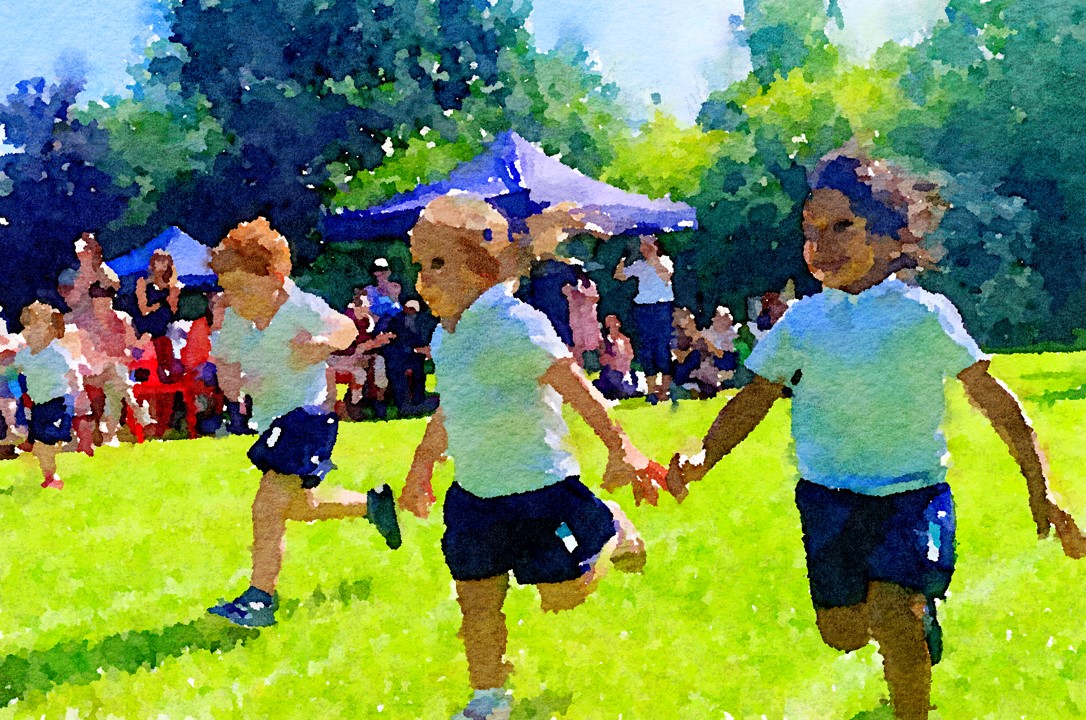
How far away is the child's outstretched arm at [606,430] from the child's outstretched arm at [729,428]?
8 cm

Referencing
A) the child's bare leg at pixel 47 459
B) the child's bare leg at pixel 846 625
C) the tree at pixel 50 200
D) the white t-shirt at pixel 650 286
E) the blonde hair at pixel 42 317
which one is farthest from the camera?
the tree at pixel 50 200

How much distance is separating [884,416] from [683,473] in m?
0.59

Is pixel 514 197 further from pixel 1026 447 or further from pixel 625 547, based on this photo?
pixel 1026 447

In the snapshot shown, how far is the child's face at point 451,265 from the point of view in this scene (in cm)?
346

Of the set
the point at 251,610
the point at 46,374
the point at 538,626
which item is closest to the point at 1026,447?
the point at 538,626

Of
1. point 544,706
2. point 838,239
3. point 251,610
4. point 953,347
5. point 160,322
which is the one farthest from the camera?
point 160,322

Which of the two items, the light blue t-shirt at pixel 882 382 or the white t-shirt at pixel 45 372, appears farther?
the white t-shirt at pixel 45 372

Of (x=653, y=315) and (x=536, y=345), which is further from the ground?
(x=653, y=315)

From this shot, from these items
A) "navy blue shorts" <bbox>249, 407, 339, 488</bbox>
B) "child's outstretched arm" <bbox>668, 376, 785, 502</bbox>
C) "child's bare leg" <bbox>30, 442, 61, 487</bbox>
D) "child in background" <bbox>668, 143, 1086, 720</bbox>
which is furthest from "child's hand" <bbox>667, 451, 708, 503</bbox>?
"child's bare leg" <bbox>30, 442, 61, 487</bbox>

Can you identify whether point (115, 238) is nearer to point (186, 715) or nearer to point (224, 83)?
point (224, 83)

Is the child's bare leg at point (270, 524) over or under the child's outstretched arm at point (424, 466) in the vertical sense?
under

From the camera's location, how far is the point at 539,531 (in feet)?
11.4

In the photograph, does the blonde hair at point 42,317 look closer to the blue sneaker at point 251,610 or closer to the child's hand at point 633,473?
the blue sneaker at point 251,610

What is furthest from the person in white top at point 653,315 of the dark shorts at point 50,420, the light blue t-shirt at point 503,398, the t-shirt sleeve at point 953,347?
the t-shirt sleeve at point 953,347
